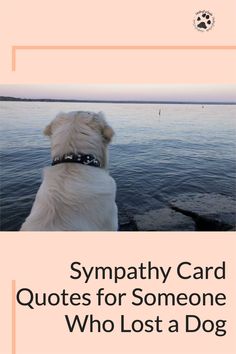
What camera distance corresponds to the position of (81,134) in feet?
7.63

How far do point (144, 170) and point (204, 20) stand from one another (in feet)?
14.4

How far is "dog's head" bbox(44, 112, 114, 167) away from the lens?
231 centimetres

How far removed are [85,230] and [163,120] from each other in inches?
403

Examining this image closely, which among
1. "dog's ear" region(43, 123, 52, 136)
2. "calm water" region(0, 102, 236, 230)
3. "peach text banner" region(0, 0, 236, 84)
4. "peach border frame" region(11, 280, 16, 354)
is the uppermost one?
"peach text banner" region(0, 0, 236, 84)

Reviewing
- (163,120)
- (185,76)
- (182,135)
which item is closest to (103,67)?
(185,76)

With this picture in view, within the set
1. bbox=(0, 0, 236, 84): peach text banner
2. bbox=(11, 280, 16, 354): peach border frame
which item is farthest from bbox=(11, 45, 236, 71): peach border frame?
bbox=(11, 280, 16, 354): peach border frame

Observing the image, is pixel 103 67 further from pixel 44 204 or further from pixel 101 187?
pixel 44 204

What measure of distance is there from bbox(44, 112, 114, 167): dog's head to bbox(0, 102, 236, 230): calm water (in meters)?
0.26

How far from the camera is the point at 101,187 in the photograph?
7.63ft

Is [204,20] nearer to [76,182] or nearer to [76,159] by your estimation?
[76,159]

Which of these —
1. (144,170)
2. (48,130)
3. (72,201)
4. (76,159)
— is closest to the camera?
(72,201)

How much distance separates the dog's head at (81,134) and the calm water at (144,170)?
0.26m

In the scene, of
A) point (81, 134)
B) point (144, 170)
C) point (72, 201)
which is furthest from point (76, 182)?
point (144, 170)

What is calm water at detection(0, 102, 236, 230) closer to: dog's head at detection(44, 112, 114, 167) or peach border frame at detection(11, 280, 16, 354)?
dog's head at detection(44, 112, 114, 167)
